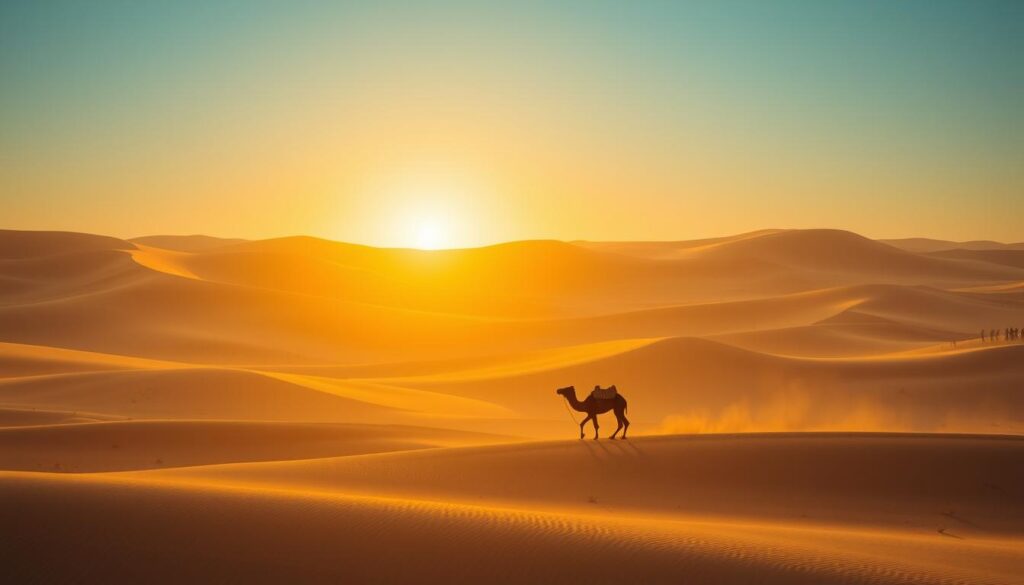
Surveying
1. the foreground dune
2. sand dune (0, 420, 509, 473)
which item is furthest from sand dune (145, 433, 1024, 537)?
sand dune (0, 420, 509, 473)

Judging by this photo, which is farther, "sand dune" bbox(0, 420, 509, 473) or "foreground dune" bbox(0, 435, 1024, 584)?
"sand dune" bbox(0, 420, 509, 473)

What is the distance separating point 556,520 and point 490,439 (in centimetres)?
1271

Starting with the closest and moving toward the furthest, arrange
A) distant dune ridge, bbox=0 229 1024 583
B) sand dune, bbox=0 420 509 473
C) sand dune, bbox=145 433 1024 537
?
1. distant dune ridge, bbox=0 229 1024 583
2. sand dune, bbox=145 433 1024 537
3. sand dune, bbox=0 420 509 473

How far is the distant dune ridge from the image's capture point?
8078 millimetres

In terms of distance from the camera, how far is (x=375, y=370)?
44.9m

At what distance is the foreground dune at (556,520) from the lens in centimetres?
771


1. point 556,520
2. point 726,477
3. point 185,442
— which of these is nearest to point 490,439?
point 185,442

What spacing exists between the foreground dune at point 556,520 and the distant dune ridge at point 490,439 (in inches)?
1.6

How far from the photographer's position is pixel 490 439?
22078 mm

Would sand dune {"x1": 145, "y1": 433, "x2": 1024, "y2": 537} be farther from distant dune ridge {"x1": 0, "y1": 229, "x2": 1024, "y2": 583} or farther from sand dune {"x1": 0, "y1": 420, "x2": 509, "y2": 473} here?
sand dune {"x1": 0, "y1": 420, "x2": 509, "y2": 473}

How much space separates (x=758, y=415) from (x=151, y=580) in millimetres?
24277

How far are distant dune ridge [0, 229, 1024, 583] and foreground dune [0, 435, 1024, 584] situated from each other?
0.04 m

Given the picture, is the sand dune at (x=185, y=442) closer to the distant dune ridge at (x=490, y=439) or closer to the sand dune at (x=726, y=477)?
the distant dune ridge at (x=490, y=439)

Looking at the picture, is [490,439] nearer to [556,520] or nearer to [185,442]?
[185,442]
